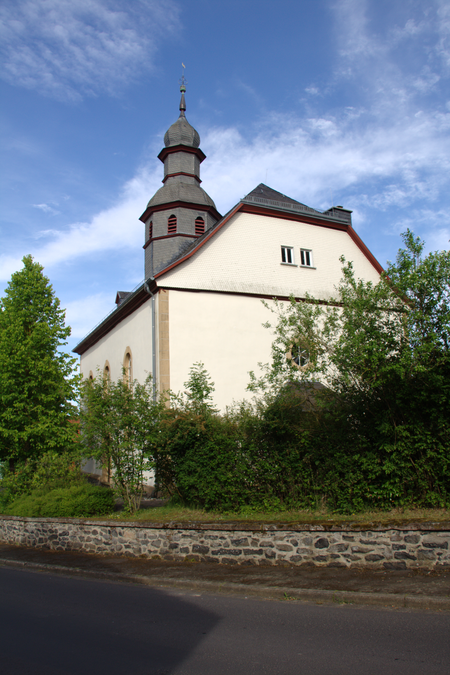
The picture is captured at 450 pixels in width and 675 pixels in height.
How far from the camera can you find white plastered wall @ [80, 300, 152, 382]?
50.7ft

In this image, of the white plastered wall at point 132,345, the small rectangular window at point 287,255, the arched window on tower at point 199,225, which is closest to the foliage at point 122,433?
the white plastered wall at point 132,345

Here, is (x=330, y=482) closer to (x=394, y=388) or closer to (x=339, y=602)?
(x=394, y=388)

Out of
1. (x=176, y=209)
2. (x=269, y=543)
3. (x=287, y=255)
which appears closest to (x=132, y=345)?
Result: (x=176, y=209)

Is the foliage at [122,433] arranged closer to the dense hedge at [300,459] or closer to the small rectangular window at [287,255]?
the dense hedge at [300,459]

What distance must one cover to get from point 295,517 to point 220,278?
9314mm

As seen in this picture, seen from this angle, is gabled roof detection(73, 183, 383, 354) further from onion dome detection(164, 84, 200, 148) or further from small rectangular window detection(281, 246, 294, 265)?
A: onion dome detection(164, 84, 200, 148)

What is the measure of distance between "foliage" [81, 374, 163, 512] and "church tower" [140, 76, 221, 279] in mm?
9846

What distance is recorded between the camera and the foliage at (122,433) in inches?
383

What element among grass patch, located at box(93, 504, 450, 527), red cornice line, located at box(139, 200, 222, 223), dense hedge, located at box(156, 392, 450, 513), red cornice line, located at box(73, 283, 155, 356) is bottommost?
grass patch, located at box(93, 504, 450, 527)

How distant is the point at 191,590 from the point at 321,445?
308 cm

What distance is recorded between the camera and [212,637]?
4.52 metres

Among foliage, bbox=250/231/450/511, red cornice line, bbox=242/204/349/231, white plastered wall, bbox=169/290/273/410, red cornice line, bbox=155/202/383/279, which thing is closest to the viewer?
foliage, bbox=250/231/450/511

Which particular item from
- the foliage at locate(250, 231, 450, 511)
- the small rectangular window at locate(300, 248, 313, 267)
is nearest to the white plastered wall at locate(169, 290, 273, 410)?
the small rectangular window at locate(300, 248, 313, 267)

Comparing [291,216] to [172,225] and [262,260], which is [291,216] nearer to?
[262,260]
